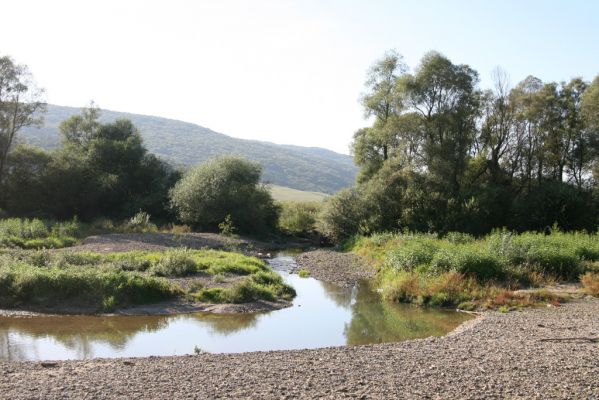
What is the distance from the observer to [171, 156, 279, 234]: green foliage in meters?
50.1

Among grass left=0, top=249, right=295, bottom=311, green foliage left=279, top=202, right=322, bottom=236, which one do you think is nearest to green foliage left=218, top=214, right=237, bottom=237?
green foliage left=279, top=202, right=322, bottom=236

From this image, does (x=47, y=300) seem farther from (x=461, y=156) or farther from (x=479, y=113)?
(x=479, y=113)

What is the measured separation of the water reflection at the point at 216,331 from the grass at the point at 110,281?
1601mm

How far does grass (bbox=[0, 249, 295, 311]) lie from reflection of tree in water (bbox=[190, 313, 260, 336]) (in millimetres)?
1691

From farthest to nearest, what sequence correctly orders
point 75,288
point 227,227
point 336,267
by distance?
point 227,227
point 336,267
point 75,288

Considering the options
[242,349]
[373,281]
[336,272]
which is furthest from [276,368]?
[336,272]

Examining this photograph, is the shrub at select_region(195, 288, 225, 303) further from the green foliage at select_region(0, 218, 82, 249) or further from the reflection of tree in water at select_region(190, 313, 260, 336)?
the green foliage at select_region(0, 218, 82, 249)

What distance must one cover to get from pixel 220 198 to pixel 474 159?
23.6 metres

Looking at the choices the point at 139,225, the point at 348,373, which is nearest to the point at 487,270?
the point at 348,373

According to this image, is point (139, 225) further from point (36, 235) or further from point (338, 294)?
point (338, 294)

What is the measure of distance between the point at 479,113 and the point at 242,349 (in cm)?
3870

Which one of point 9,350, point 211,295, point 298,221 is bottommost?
point 9,350

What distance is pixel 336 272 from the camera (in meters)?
32.5

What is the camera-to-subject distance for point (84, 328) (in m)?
18.1
